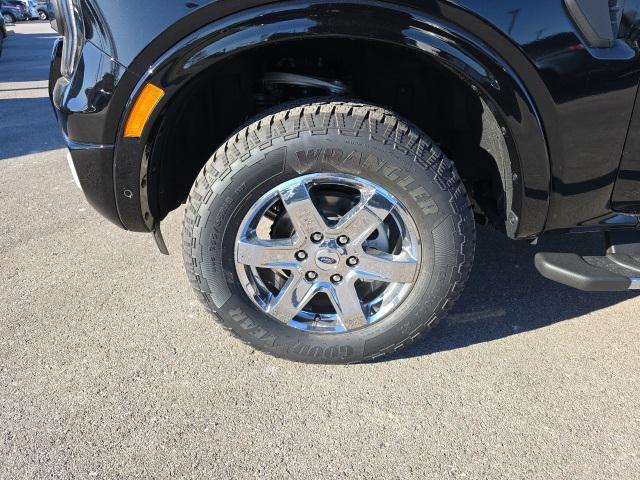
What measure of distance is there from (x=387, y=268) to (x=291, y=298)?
42cm

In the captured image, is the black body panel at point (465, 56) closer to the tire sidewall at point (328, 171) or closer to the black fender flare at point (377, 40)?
the black fender flare at point (377, 40)

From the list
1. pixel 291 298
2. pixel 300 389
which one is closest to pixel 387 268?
pixel 291 298

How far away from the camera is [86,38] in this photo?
6.15ft

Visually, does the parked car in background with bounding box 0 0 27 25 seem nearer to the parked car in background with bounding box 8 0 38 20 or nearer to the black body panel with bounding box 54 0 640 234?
the parked car in background with bounding box 8 0 38 20

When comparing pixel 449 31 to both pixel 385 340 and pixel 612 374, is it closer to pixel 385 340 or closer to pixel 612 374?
pixel 385 340

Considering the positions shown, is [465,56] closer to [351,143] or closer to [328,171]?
[351,143]

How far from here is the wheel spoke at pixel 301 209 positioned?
6.53ft

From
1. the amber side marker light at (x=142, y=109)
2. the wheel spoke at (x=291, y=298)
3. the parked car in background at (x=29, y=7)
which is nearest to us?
the amber side marker light at (x=142, y=109)

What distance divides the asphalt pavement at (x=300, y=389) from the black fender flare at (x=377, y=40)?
0.95 m

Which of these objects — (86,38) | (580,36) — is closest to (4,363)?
(86,38)

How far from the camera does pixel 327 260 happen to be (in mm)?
2094

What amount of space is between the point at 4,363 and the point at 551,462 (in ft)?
7.58

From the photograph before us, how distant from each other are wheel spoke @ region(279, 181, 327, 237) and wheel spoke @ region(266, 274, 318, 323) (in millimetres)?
227

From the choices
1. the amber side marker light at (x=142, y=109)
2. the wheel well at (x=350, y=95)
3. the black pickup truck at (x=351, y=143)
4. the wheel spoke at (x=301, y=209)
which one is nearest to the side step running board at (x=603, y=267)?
the black pickup truck at (x=351, y=143)
